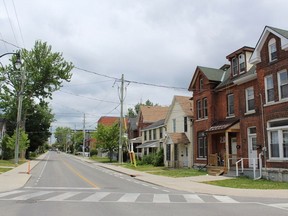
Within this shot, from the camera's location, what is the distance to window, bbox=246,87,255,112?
26359 millimetres

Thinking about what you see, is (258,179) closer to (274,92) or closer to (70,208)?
(274,92)

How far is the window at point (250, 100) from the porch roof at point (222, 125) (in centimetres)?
172

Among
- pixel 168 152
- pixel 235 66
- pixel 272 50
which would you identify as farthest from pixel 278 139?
pixel 168 152

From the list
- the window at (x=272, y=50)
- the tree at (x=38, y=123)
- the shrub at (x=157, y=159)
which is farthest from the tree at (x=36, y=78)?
the window at (x=272, y=50)

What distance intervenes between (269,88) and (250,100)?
2.71 m

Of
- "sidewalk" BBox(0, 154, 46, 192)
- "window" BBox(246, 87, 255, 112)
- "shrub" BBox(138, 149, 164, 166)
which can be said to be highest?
"window" BBox(246, 87, 255, 112)

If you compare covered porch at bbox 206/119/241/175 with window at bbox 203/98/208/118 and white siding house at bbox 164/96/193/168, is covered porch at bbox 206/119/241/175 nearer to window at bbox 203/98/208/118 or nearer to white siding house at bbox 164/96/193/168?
window at bbox 203/98/208/118

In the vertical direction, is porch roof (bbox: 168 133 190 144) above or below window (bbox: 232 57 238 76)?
below

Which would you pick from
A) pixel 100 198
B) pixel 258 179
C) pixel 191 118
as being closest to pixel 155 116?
pixel 191 118

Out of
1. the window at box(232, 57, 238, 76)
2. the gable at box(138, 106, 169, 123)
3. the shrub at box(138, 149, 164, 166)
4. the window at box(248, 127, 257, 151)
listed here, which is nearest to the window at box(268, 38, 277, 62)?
the window at box(248, 127, 257, 151)

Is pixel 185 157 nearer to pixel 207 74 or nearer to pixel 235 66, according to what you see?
pixel 207 74

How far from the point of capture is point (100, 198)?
13938 mm

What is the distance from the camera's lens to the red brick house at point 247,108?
2297 centimetres

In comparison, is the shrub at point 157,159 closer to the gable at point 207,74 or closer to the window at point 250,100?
the gable at point 207,74
